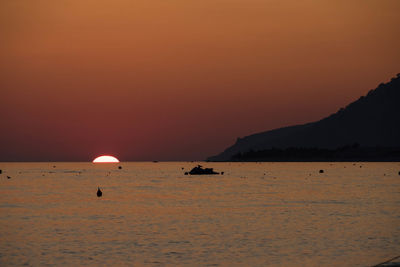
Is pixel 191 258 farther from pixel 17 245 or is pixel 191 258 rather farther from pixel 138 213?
pixel 138 213

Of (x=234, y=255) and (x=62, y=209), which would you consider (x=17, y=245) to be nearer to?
(x=234, y=255)

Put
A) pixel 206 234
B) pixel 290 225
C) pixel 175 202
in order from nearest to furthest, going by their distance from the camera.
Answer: pixel 206 234
pixel 290 225
pixel 175 202

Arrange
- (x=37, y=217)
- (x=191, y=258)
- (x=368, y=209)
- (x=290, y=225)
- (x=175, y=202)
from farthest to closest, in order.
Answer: (x=175, y=202) → (x=368, y=209) → (x=37, y=217) → (x=290, y=225) → (x=191, y=258)

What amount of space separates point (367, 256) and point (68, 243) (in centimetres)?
2730

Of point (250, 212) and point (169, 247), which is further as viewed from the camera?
point (250, 212)

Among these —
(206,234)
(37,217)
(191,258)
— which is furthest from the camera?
(37,217)

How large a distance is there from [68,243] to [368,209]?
52656 mm

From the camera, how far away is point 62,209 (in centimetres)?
9625

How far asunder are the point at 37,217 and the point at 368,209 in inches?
1934

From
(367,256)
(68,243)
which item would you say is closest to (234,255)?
(367,256)

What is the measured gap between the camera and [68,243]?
5819cm

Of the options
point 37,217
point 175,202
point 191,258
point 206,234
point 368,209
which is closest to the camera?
point 191,258

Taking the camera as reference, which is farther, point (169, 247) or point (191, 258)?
point (169, 247)

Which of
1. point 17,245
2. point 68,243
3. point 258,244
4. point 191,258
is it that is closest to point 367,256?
point 258,244
